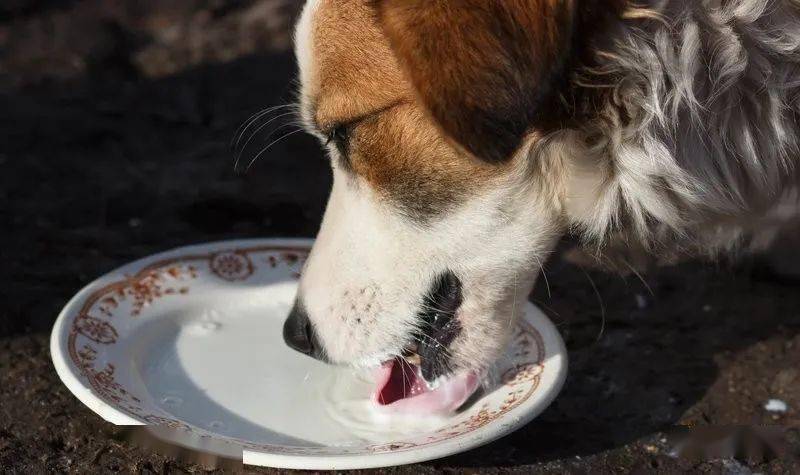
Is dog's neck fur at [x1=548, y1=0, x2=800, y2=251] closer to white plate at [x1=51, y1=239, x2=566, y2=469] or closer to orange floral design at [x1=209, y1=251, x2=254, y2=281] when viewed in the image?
white plate at [x1=51, y1=239, x2=566, y2=469]

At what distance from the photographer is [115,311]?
8.98 ft

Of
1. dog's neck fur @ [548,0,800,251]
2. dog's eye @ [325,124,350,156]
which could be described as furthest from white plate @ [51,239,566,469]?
dog's eye @ [325,124,350,156]

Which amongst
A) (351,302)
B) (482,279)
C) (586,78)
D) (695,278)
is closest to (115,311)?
(351,302)

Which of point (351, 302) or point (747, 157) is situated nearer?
point (747, 157)

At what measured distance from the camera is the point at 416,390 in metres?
2.52

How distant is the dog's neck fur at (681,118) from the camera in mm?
2059

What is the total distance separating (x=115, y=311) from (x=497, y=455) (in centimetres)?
104

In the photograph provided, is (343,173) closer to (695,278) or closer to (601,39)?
(601,39)

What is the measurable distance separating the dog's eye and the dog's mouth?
36 cm

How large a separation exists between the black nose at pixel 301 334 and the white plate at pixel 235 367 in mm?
172

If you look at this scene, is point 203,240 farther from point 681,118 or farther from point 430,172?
point 681,118

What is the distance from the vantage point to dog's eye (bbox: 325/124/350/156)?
2277 millimetres

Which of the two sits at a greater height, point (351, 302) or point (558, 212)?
point (558, 212)

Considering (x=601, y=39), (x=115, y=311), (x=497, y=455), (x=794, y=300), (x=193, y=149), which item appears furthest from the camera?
(x=193, y=149)
